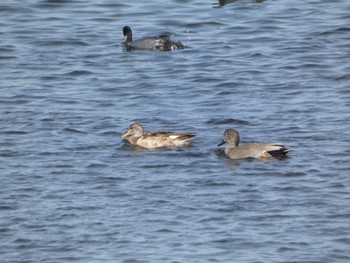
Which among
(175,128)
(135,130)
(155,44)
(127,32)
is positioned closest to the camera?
(135,130)

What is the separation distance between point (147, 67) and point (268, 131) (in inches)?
189

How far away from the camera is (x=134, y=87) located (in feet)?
59.1

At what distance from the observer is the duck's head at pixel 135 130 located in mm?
14828

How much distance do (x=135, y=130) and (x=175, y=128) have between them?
848mm

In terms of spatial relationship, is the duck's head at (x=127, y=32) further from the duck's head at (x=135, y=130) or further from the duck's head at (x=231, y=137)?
the duck's head at (x=231, y=137)

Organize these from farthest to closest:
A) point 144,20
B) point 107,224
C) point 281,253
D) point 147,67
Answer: point 144,20 < point 147,67 < point 107,224 < point 281,253

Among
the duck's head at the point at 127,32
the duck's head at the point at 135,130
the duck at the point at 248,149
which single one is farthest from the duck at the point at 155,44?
the duck at the point at 248,149

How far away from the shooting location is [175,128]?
1552 cm

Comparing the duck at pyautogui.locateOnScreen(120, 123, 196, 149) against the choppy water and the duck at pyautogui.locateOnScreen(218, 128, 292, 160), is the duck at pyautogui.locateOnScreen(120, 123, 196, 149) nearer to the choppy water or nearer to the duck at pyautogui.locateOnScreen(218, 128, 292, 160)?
the choppy water

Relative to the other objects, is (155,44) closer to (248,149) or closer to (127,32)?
(127,32)

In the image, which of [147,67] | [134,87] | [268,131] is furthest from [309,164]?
[147,67]

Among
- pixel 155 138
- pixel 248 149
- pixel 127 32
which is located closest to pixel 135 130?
pixel 155 138

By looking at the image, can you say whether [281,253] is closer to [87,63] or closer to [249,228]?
[249,228]

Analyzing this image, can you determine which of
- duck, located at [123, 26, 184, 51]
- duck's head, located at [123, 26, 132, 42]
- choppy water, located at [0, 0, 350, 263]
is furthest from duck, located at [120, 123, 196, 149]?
duck's head, located at [123, 26, 132, 42]
